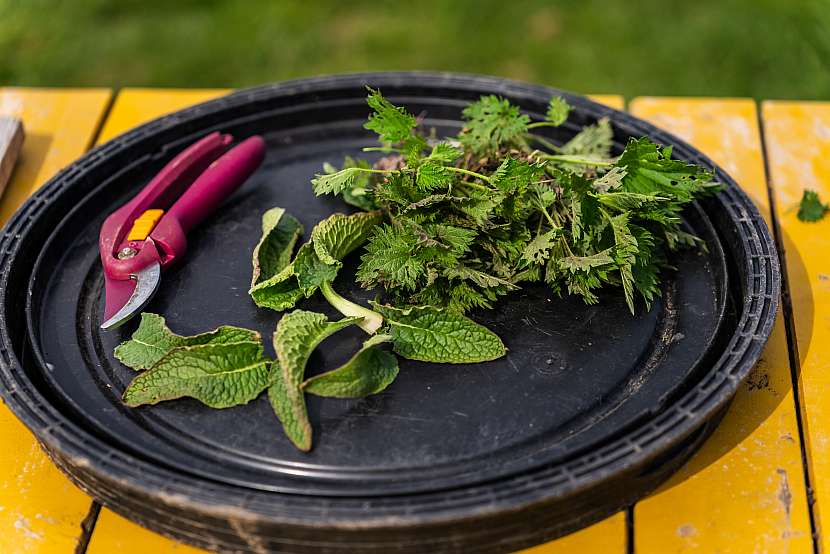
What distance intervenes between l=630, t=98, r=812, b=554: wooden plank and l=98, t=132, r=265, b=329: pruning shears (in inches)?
36.5

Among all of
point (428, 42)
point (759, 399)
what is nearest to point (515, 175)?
point (759, 399)

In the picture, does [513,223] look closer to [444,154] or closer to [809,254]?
[444,154]

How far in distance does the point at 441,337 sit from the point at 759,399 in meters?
0.55

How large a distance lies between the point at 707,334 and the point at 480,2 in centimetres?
281

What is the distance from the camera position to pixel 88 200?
77.5 inches

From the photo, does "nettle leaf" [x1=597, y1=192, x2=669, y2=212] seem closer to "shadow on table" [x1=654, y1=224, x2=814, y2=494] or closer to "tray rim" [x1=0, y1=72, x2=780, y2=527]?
"tray rim" [x1=0, y1=72, x2=780, y2=527]

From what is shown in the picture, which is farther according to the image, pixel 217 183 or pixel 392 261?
pixel 217 183

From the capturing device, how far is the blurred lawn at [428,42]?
3.78 meters

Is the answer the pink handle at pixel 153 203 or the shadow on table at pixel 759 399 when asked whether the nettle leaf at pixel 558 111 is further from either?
the pink handle at pixel 153 203

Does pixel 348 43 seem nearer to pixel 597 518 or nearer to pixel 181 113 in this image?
pixel 181 113

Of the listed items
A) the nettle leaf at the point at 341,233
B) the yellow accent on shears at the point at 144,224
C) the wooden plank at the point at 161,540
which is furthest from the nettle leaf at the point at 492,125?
the wooden plank at the point at 161,540

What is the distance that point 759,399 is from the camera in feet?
5.41

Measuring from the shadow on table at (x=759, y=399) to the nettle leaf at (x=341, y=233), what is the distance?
0.68m

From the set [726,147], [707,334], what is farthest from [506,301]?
[726,147]
